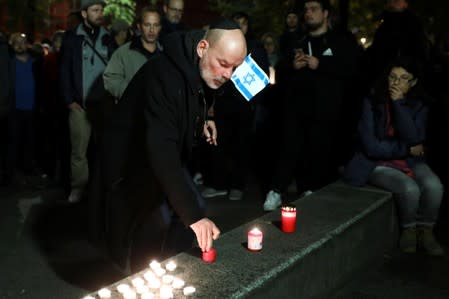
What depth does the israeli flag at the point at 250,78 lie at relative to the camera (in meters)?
6.06

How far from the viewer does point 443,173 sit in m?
7.34

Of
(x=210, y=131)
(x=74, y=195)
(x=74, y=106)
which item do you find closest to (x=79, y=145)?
(x=74, y=106)

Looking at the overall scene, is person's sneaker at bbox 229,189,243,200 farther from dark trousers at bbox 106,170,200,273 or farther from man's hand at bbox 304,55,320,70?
dark trousers at bbox 106,170,200,273

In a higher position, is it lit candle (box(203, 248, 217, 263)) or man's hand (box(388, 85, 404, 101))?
man's hand (box(388, 85, 404, 101))

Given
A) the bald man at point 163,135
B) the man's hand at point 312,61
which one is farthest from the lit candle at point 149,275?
the man's hand at point 312,61

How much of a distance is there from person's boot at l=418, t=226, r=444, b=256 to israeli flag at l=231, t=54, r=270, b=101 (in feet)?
6.86

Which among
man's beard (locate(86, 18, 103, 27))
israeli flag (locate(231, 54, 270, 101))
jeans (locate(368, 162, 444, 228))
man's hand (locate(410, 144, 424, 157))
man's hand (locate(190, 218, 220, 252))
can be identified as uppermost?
man's beard (locate(86, 18, 103, 27))

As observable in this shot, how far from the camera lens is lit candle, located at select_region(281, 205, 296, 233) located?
4.25 metres

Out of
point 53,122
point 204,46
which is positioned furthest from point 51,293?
point 53,122

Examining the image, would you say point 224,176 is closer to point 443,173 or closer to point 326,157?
point 326,157

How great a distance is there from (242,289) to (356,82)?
486 cm

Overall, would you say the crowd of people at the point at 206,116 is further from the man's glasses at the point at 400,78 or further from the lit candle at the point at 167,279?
the lit candle at the point at 167,279

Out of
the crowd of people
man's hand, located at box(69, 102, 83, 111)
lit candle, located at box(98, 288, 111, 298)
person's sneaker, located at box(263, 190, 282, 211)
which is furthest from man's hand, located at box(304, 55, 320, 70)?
lit candle, located at box(98, 288, 111, 298)

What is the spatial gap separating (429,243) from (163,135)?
3.24m
